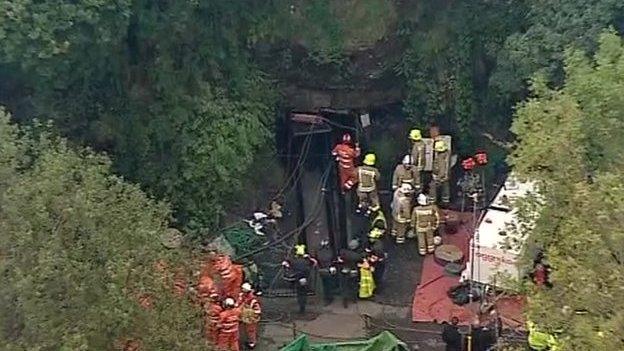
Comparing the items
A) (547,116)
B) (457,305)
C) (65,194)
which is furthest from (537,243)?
(65,194)

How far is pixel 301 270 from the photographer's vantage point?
18.2 meters

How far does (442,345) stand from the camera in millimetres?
17672

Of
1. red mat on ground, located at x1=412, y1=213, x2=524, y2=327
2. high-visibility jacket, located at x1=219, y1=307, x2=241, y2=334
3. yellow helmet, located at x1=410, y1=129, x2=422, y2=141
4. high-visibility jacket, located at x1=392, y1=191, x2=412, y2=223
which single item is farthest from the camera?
yellow helmet, located at x1=410, y1=129, x2=422, y2=141

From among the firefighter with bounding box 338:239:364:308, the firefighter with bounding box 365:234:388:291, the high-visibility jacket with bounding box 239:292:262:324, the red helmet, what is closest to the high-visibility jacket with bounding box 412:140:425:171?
the red helmet

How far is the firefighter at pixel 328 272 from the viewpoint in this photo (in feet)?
61.0

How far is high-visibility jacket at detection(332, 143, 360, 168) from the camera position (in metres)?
20.7

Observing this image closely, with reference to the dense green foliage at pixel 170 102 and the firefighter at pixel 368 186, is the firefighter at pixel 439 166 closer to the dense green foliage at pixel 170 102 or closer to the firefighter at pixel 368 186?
the firefighter at pixel 368 186

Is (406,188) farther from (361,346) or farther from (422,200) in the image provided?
(361,346)

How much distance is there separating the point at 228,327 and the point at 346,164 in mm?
5494

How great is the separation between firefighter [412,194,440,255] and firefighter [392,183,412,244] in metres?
0.16

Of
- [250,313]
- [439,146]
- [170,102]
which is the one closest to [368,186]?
[439,146]

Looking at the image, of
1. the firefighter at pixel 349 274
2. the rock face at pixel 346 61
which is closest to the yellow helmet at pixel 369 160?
the rock face at pixel 346 61

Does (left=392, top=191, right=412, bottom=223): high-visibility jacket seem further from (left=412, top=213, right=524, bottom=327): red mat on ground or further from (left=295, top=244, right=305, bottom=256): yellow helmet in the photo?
(left=295, top=244, right=305, bottom=256): yellow helmet

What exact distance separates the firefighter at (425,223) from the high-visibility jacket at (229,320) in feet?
15.5
